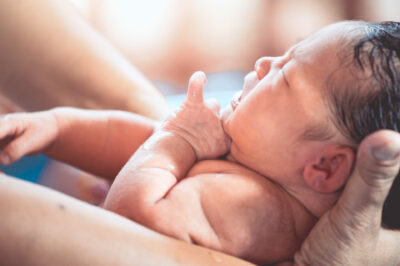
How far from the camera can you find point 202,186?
680 mm

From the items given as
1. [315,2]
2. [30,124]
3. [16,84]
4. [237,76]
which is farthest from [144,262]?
[315,2]

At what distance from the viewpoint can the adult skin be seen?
0.45 meters

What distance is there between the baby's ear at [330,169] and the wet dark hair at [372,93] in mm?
27

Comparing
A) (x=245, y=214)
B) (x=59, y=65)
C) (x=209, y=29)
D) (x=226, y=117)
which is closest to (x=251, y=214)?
(x=245, y=214)

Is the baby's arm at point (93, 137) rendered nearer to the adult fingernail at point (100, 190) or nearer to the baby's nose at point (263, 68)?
the adult fingernail at point (100, 190)

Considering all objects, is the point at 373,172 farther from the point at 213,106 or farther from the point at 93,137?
the point at 93,137

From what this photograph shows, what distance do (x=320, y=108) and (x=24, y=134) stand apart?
0.52 m

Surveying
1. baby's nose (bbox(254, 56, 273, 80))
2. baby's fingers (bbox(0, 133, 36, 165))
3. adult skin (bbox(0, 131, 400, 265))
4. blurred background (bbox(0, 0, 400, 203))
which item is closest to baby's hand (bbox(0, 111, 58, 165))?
baby's fingers (bbox(0, 133, 36, 165))

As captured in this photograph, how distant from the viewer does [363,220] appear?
56 cm

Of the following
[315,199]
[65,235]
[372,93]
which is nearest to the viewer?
[65,235]

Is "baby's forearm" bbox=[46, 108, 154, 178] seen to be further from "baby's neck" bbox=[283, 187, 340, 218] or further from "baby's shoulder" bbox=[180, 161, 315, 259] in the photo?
"baby's neck" bbox=[283, 187, 340, 218]

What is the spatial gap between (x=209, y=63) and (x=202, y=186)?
1635 millimetres

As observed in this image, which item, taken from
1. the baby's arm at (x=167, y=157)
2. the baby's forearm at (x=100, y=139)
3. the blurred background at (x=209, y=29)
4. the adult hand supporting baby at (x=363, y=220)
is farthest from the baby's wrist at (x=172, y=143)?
the blurred background at (x=209, y=29)

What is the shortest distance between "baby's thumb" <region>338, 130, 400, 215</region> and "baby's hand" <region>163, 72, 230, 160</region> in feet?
0.91
